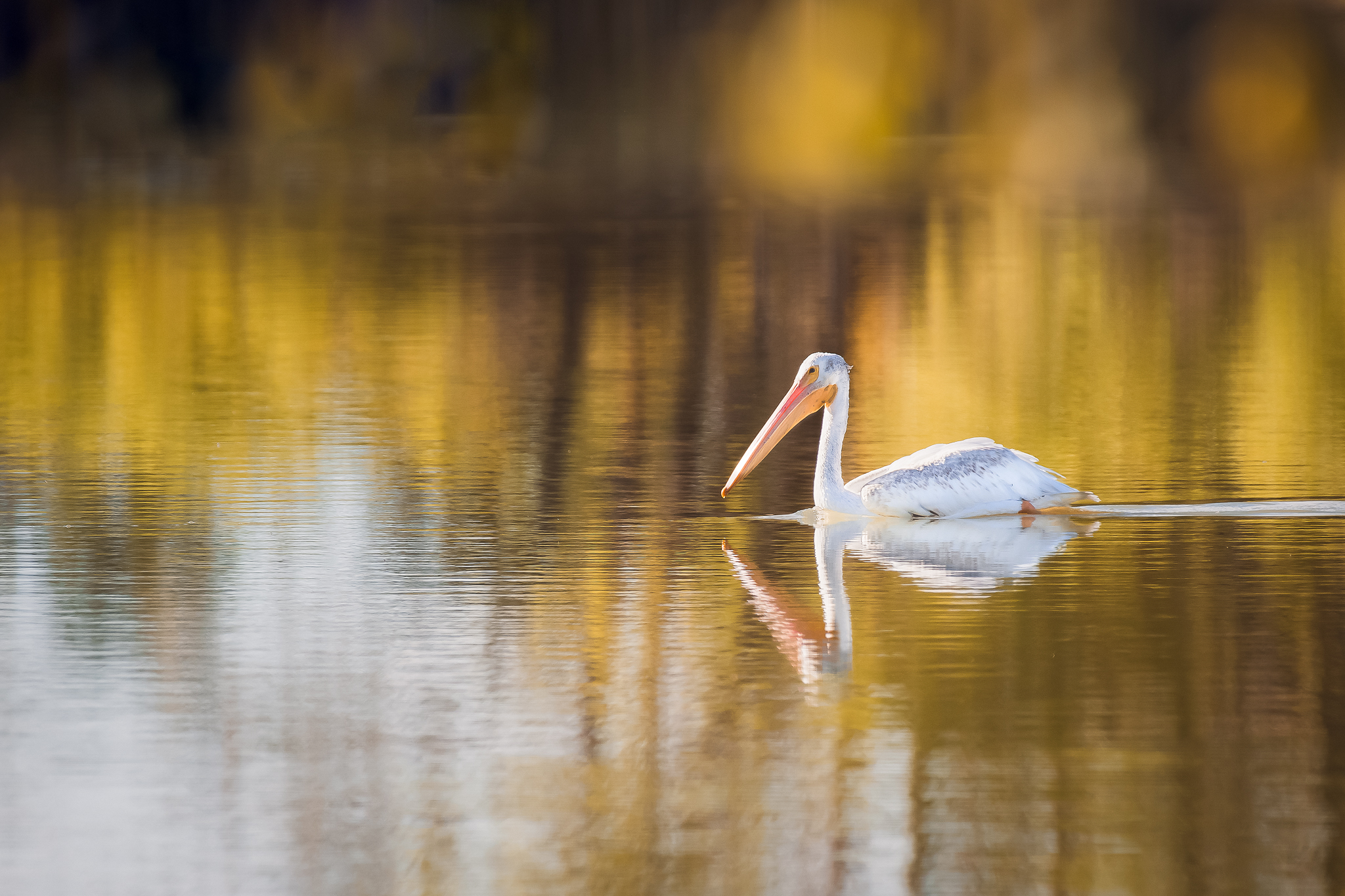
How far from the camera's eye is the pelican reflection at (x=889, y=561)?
28.0 ft

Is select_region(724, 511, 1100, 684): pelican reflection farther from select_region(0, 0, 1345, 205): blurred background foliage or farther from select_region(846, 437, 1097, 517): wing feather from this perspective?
select_region(0, 0, 1345, 205): blurred background foliage

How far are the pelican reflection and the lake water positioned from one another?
3 cm

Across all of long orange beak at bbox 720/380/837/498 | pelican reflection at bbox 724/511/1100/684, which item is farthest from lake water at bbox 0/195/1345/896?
long orange beak at bbox 720/380/837/498

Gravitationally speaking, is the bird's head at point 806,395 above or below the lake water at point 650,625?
above

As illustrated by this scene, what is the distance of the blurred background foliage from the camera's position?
2226 inches

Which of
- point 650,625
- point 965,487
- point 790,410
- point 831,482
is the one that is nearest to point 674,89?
point 790,410

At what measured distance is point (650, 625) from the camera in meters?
8.73

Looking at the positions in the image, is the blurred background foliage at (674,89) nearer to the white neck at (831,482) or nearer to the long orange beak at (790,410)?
the long orange beak at (790,410)

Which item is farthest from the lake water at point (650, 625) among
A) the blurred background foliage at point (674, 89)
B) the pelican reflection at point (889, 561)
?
the blurred background foliage at point (674, 89)

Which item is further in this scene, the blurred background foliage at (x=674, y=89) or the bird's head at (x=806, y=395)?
the blurred background foliage at (x=674, y=89)

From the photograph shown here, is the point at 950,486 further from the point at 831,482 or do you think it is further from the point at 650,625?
the point at 650,625

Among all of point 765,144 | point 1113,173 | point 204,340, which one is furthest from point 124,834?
point 765,144

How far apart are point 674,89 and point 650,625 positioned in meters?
74.0

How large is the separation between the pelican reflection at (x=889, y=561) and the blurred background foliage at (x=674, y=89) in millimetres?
38753
